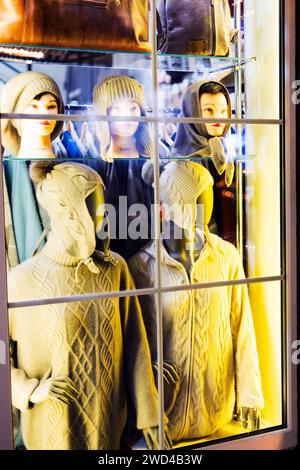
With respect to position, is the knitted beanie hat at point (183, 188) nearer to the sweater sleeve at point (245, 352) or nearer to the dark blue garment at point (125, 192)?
the dark blue garment at point (125, 192)

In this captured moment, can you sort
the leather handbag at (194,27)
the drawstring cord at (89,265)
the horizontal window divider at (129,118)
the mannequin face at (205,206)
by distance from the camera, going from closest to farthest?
1. the horizontal window divider at (129,118)
2. the drawstring cord at (89,265)
3. the leather handbag at (194,27)
4. the mannequin face at (205,206)

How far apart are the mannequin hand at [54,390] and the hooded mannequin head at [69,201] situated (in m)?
0.45

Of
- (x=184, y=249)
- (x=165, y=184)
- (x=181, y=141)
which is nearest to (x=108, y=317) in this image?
(x=184, y=249)

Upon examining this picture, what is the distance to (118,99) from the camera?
2141 millimetres

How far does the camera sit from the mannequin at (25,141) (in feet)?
6.45

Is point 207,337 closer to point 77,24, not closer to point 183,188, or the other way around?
point 183,188

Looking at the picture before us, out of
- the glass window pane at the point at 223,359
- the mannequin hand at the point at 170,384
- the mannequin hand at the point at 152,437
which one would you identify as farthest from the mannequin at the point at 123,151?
the mannequin hand at the point at 152,437

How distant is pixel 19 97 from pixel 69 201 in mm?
406

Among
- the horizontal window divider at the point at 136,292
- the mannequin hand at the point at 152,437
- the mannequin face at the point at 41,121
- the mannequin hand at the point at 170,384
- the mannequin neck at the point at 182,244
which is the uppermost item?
the mannequin face at the point at 41,121

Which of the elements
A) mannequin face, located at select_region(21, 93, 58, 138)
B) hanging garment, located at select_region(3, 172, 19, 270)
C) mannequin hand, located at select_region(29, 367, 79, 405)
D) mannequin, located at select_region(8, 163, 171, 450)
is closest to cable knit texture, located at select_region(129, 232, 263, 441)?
mannequin, located at select_region(8, 163, 171, 450)

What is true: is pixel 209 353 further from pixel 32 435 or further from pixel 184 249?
pixel 32 435

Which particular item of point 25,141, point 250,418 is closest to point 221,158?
point 25,141

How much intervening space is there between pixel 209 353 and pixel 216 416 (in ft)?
0.89

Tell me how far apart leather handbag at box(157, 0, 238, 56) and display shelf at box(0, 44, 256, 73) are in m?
0.03
